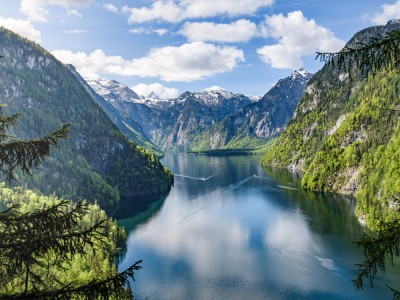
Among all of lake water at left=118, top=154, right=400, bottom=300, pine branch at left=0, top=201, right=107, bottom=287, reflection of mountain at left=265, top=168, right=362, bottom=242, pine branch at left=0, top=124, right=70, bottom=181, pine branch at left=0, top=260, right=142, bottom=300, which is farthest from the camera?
reflection of mountain at left=265, top=168, right=362, bottom=242

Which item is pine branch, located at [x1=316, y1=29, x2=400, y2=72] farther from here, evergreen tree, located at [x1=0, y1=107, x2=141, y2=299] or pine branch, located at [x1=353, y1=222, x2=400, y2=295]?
evergreen tree, located at [x1=0, y1=107, x2=141, y2=299]

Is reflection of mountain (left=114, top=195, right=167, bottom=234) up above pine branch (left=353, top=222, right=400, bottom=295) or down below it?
below

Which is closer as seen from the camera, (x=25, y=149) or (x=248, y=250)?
(x=25, y=149)

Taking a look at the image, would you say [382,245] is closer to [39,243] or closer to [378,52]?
[378,52]

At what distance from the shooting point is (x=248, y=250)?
113375mm

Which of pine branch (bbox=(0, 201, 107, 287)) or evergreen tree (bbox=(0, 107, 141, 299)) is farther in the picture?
pine branch (bbox=(0, 201, 107, 287))

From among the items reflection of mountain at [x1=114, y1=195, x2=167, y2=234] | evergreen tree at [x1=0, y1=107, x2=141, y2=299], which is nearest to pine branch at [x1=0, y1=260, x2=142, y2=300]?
evergreen tree at [x1=0, y1=107, x2=141, y2=299]

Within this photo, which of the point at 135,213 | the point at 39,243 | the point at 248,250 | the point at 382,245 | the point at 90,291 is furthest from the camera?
the point at 135,213

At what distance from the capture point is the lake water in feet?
279

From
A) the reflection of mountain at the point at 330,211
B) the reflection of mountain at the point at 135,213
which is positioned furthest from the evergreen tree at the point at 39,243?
the reflection of mountain at the point at 135,213

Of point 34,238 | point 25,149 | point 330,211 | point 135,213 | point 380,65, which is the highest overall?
point 380,65

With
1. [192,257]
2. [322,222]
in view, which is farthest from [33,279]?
[322,222]

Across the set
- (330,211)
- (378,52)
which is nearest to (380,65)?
(378,52)

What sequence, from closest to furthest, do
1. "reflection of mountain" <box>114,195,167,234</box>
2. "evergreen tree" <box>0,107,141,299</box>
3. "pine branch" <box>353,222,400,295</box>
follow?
"pine branch" <box>353,222,400,295</box> → "evergreen tree" <box>0,107,141,299</box> → "reflection of mountain" <box>114,195,167,234</box>
